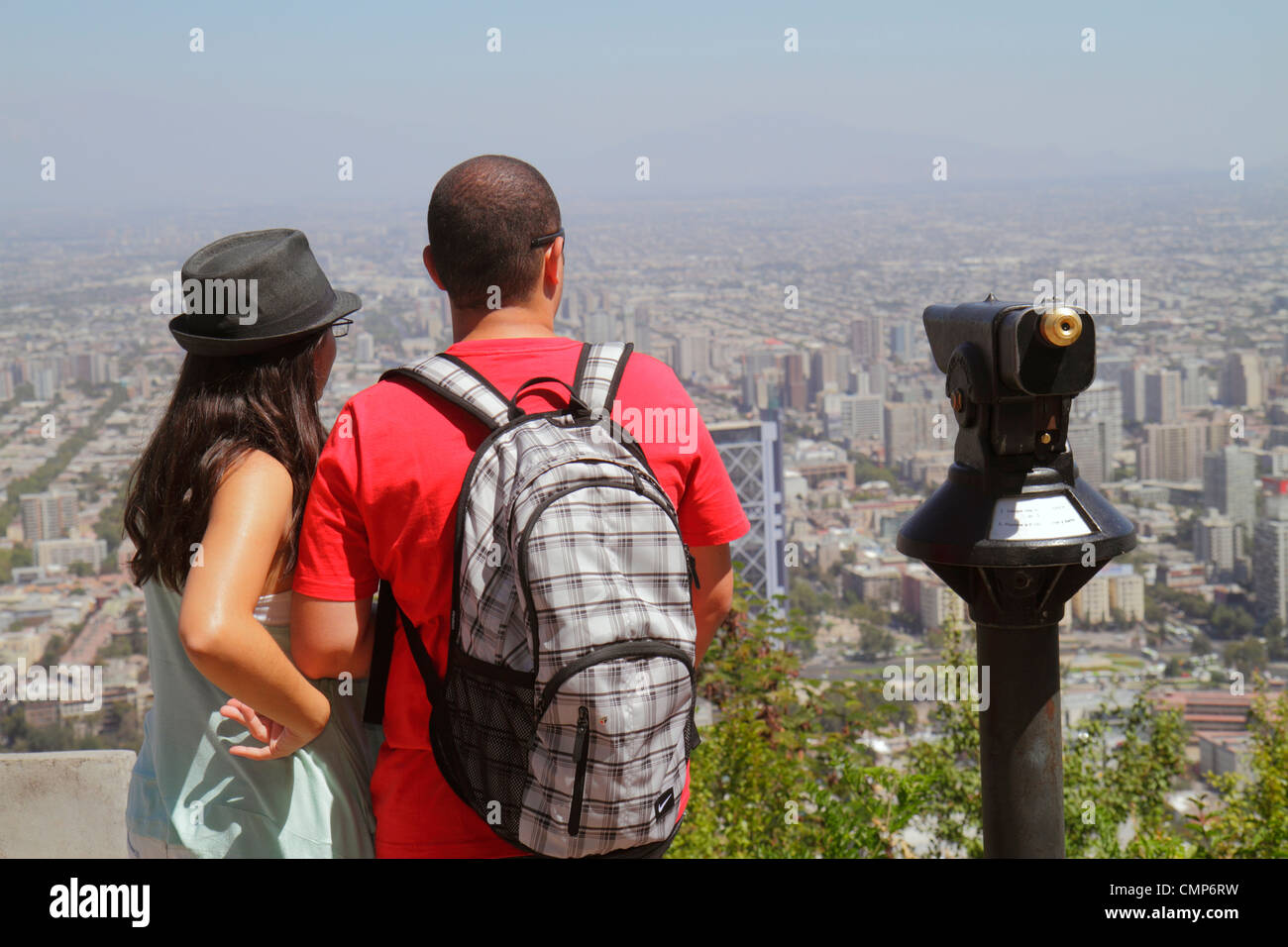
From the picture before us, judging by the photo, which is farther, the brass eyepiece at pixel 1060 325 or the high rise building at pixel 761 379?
the high rise building at pixel 761 379

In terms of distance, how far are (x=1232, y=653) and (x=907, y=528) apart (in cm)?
871

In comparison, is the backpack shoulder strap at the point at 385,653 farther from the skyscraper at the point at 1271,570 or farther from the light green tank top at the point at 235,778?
the skyscraper at the point at 1271,570

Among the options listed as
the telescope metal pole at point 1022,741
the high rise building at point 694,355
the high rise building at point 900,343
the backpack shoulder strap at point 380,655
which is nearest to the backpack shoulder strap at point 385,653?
the backpack shoulder strap at point 380,655

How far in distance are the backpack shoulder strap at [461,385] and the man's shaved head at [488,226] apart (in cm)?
14

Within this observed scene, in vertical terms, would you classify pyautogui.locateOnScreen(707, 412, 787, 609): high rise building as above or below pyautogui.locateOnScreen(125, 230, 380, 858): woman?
below

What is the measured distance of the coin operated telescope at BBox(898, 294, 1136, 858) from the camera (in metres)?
1.56

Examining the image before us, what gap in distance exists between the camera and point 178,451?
1713 mm

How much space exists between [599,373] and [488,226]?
0.96ft

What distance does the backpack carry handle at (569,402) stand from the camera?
5.22ft

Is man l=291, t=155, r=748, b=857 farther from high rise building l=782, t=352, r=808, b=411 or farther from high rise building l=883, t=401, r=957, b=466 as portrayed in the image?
high rise building l=782, t=352, r=808, b=411

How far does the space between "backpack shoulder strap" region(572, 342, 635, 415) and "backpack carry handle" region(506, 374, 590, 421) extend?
2 centimetres

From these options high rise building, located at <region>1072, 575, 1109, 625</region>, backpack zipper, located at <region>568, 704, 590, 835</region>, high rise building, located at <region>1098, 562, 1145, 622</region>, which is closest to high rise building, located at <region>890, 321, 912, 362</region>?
high rise building, located at <region>1072, 575, 1109, 625</region>

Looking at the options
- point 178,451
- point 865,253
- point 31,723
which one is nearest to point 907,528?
point 178,451

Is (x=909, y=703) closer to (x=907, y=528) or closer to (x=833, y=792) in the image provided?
(x=833, y=792)
